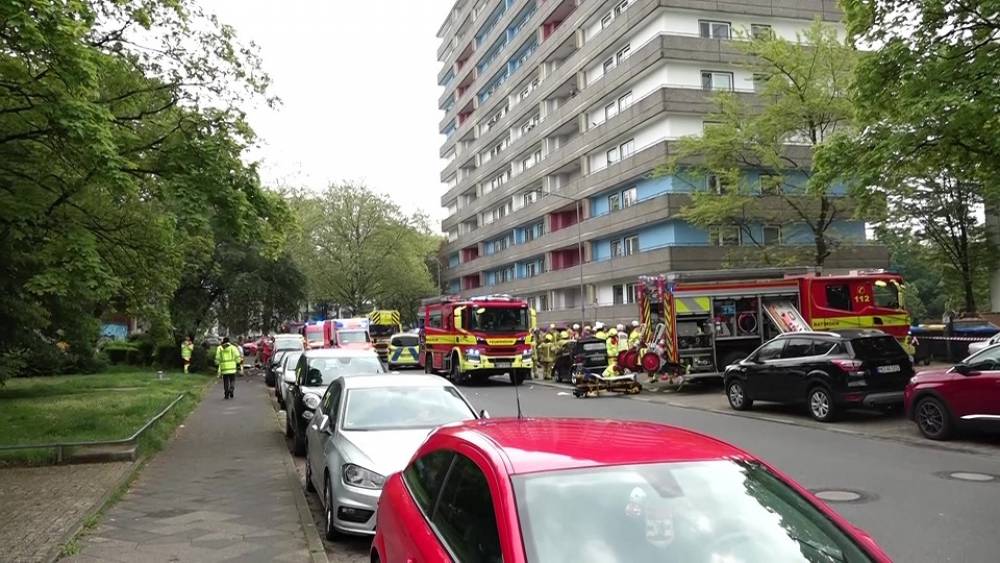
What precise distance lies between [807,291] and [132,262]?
16460mm

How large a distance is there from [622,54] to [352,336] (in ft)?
75.6

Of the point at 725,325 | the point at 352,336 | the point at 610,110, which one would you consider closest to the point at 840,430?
the point at 725,325

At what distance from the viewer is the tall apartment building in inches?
1587

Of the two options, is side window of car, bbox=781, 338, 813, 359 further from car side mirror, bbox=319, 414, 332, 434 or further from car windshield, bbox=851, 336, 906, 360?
car side mirror, bbox=319, 414, 332, 434

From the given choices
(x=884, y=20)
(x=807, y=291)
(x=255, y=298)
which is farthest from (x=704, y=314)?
(x=255, y=298)

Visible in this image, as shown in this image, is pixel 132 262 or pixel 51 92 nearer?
pixel 51 92

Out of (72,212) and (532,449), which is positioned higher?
(72,212)

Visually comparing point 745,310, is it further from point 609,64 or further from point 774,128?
point 609,64

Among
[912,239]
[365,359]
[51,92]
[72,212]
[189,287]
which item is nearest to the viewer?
[51,92]

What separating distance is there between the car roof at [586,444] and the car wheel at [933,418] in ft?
31.6

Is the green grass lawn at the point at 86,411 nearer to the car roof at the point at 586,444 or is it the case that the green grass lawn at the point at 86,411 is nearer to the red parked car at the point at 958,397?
the car roof at the point at 586,444

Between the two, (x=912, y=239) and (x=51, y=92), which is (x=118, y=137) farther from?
(x=912, y=239)

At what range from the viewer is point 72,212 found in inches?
518

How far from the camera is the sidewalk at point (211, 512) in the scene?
662cm
